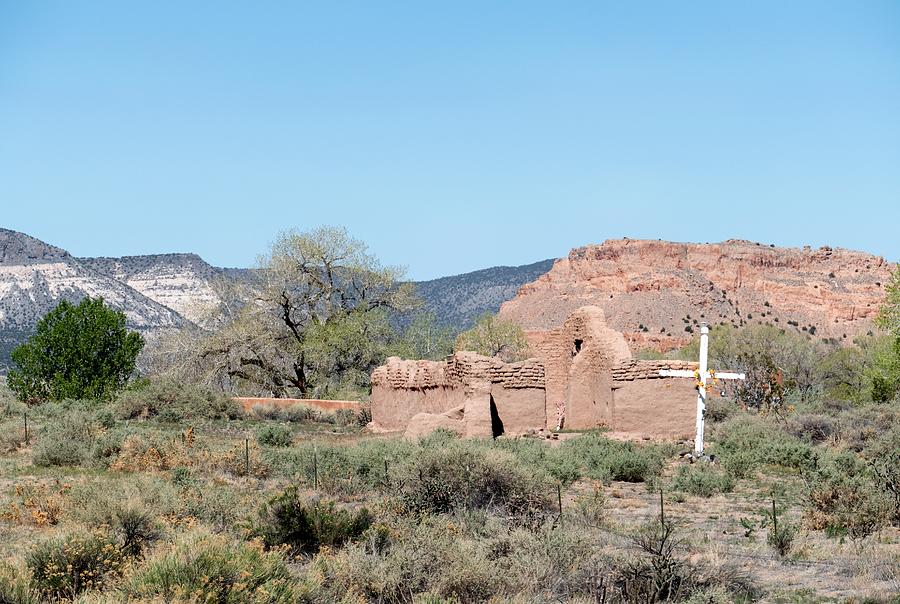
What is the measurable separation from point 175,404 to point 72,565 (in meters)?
21.1

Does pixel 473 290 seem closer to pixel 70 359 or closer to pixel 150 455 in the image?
pixel 70 359

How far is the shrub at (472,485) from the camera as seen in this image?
508 inches

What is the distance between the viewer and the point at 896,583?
9523 mm

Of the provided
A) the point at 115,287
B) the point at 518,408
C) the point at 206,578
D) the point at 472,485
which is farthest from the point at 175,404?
the point at 115,287

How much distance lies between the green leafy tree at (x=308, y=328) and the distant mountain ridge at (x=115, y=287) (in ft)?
116

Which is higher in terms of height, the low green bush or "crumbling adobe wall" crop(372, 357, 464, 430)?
"crumbling adobe wall" crop(372, 357, 464, 430)

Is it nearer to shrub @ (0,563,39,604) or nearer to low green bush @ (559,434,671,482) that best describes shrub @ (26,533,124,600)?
shrub @ (0,563,39,604)

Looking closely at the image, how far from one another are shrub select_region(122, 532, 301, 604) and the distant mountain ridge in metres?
68.2

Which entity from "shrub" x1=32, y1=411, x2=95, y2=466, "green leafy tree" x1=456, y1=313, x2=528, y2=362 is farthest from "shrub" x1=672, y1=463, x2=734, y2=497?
"green leafy tree" x1=456, y1=313, x2=528, y2=362

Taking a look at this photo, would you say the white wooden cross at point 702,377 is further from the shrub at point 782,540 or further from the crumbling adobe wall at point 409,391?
the shrub at point 782,540

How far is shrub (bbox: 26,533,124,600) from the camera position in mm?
8820

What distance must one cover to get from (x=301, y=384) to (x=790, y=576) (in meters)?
31.8

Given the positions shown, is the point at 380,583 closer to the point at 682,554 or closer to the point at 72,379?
the point at 682,554

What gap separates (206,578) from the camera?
24.7 feet
